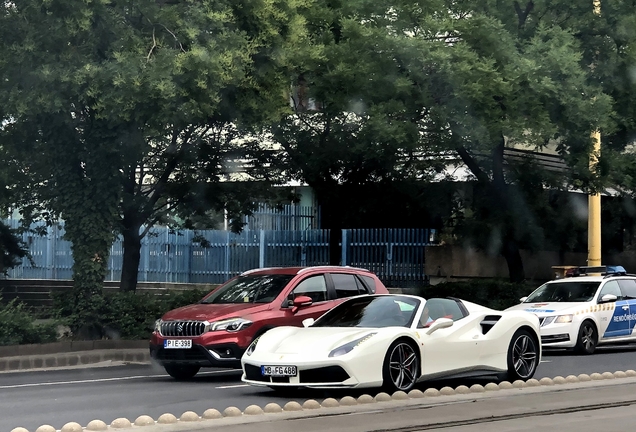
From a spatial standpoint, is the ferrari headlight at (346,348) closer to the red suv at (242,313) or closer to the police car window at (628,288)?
the red suv at (242,313)

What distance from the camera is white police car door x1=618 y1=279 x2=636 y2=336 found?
20766 millimetres

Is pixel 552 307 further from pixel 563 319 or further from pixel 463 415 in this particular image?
pixel 463 415

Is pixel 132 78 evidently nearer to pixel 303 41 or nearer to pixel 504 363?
pixel 303 41

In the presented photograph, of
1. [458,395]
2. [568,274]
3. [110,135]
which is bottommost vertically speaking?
[458,395]

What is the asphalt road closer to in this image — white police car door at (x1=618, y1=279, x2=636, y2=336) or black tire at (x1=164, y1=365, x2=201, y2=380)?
black tire at (x1=164, y1=365, x2=201, y2=380)

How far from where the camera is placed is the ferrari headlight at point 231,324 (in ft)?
48.8

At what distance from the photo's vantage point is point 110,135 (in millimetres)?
19969

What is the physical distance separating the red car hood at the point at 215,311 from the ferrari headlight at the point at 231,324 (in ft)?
0.27

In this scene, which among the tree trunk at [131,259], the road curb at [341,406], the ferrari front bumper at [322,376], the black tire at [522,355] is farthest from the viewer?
the tree trunk at [131,259]

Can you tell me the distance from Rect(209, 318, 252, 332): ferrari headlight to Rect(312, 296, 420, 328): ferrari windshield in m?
1.60

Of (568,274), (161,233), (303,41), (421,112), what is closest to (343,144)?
(421,112)

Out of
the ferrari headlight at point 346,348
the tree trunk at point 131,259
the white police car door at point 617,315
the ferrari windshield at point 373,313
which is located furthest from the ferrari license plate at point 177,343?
the tree trunk at point 131,259

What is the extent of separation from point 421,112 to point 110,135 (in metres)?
6.33

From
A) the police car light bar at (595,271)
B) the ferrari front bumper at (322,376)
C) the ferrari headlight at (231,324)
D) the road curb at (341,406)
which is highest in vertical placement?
the police car light bar at (595,271)
